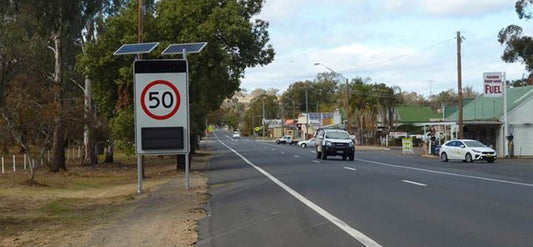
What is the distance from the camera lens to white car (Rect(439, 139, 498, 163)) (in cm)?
3631

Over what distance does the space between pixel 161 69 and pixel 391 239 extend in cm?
1017

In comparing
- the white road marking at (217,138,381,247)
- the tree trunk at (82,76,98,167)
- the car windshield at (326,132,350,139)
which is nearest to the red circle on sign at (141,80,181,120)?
the white road marking at (217,138,381,247)

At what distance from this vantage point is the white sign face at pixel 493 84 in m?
43.7

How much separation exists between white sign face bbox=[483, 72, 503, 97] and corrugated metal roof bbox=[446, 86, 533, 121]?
3.15 m

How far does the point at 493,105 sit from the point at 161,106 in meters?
39.3

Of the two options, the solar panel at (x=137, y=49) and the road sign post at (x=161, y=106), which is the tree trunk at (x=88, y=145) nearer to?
the solar panel at (x=137, y=49)

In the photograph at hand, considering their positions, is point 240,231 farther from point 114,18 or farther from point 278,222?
point 114,18

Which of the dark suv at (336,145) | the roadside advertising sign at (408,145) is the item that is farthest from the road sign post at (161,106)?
the roadside advertising sign at (408,145)

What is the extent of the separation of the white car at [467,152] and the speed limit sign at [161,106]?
933 inches

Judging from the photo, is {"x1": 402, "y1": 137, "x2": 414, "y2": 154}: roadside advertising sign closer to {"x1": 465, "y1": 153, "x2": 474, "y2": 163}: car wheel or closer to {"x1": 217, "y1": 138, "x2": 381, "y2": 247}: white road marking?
{"x1": 465, "y1": 153, "x2": 474, "y2": 163}: car wheel

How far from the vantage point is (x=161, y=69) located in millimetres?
17625

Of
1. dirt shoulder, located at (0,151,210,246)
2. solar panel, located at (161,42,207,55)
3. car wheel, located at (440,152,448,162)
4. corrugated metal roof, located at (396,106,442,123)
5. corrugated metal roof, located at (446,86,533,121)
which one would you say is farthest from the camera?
corrugated metal roof, located at (396,106,442,123)

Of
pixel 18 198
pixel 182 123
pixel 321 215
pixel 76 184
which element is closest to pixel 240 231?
pixel 321 215

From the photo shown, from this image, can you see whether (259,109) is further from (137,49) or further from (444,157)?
(137,49)
